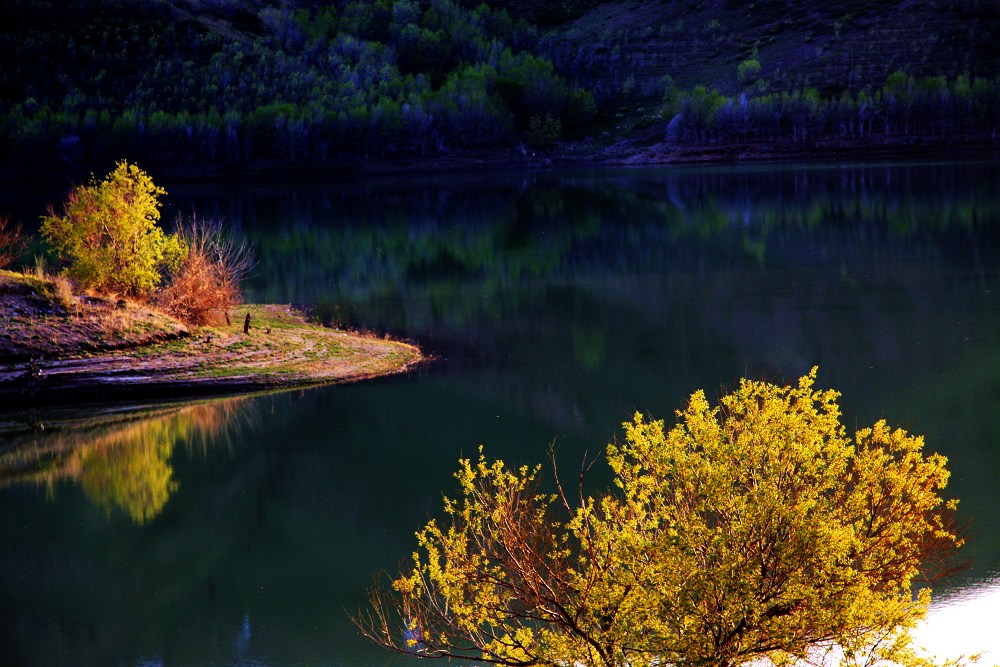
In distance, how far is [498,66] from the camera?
18025cm

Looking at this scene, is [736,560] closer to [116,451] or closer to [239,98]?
[116,451]

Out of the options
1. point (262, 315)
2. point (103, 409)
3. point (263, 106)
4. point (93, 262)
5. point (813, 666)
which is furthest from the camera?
point (263, 106)

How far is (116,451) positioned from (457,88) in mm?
136384

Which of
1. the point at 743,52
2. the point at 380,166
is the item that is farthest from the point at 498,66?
the point at 380,166

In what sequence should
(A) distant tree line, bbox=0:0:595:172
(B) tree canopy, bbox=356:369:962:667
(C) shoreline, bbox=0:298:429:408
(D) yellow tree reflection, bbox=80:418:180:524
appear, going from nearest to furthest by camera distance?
(B) tree canopy, bbox=356:369:962:667 < (D) yellow tree reflection, bbox=80:418:180:524 < (C) shoreline, bbox=0:298:429:408 < (A) distant tree line, bbox=0:0:595:172

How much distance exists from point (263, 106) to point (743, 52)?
69298mm

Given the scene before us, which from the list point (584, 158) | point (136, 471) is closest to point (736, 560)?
point (136, 471)

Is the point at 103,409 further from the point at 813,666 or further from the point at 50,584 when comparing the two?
the point at 813,666

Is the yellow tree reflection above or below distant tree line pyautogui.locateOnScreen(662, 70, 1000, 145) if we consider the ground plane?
below

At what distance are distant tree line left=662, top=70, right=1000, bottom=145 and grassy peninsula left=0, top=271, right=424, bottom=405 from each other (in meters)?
108

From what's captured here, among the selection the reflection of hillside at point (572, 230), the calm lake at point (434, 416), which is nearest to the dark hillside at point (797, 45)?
the reflection of hillside at point (572, 230)

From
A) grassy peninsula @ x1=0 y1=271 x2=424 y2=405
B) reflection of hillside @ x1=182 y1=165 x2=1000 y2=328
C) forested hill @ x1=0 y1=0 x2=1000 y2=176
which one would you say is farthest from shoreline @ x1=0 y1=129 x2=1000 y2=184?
grassy peninsula @ x1=0 y1=271 x2=424 y2=405

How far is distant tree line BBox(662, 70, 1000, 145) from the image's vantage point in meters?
129

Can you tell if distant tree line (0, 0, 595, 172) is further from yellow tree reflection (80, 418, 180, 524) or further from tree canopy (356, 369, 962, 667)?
tree canopy (356, 369, 962, 667)
